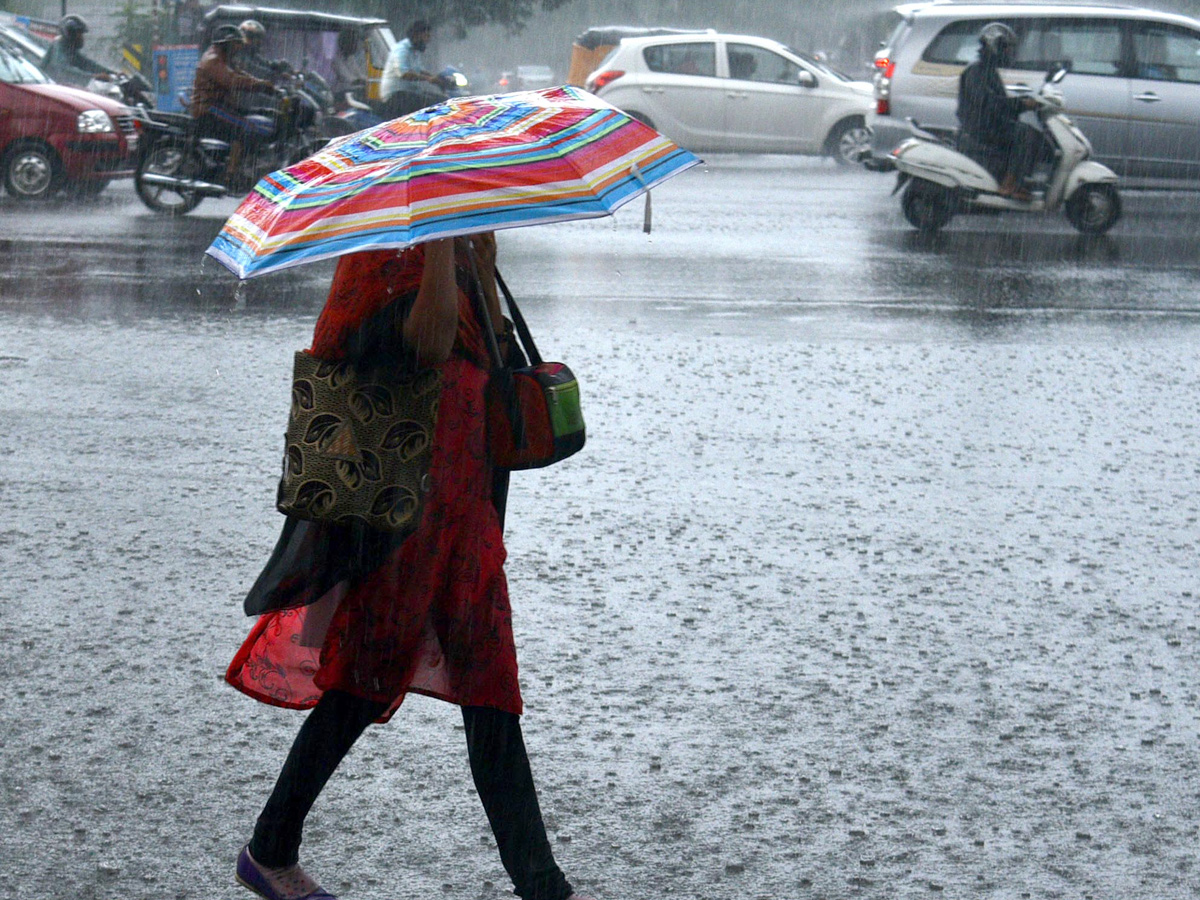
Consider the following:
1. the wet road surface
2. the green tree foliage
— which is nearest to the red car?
the wet road surface

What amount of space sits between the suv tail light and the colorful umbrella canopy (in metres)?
18.8

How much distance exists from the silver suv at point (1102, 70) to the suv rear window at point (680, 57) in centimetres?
578

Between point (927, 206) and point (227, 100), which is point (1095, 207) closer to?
point (927, 206)

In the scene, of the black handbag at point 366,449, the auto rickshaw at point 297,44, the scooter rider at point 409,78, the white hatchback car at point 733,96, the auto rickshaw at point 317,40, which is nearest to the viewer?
the black handbag at point 366,449

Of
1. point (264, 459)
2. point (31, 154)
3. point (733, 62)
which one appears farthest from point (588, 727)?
point (733, 62)

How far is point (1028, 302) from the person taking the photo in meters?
10.6

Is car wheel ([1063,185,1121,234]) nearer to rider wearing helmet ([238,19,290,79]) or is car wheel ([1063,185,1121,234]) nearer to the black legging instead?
rider wearing helmet ([238,19,290,79])

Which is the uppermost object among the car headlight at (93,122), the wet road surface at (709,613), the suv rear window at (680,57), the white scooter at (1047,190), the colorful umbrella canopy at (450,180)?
the suv rear window at (680,57)

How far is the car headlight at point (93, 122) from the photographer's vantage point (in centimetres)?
1560

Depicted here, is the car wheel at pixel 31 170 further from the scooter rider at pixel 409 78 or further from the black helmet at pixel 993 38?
the black helmet at pixel 993 38

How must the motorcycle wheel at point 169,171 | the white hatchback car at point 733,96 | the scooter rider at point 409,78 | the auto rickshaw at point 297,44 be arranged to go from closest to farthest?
the motorcycle wheel at point 169,171 < the scooter rider at point 409,78 < the white hatchback car at point 733,96 < the auto rickshaw at point 297,44

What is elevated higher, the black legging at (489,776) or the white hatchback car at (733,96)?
the white hatchback car at (733,96)

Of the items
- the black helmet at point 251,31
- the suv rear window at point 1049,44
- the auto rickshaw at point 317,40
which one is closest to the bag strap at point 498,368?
the suv rear window at point 1049,44

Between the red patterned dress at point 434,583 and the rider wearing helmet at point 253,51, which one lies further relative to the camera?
the rider wearing helmet at point 253,51
